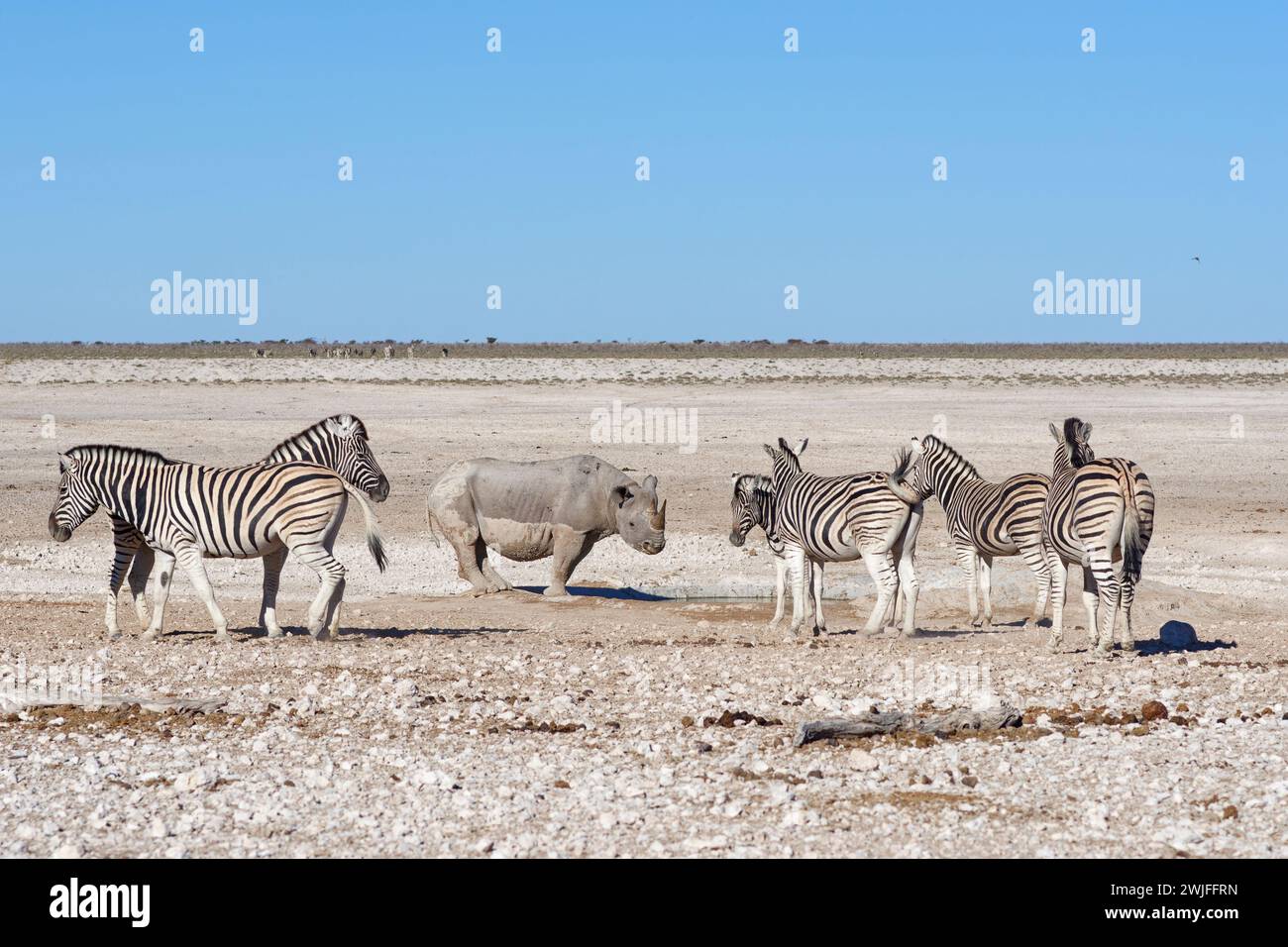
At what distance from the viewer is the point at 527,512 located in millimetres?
18562

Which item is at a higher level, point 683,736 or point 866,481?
point 866,481

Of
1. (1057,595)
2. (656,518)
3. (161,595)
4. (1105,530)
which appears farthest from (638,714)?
(656,518)

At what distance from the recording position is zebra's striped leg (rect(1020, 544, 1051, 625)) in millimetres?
15109

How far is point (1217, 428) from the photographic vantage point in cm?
3872

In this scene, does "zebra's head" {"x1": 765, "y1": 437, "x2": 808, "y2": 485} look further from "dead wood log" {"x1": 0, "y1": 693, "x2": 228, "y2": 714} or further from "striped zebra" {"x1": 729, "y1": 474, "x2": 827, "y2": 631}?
"dead wood log" {"x1": 0, "y1": 693, "x2": 228, "y2": 714}

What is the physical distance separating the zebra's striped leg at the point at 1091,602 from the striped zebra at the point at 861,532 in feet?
5.03

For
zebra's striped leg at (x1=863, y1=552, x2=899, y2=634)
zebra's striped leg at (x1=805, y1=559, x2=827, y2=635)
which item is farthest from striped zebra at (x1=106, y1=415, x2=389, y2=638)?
zebra's striped leg at (x1=863, y1=552, x2=899, y2=634)

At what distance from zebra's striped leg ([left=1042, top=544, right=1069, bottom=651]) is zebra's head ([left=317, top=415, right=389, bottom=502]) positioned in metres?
6.39

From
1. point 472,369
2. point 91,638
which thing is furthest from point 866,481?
point 472,369

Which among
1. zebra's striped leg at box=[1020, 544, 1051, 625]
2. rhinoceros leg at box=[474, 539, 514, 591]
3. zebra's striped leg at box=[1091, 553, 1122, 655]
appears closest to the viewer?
zebra's striped leg at box=[1091, 553, 1122, 655]

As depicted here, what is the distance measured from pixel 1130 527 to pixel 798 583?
11.2 feet
